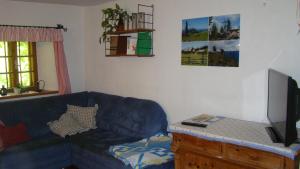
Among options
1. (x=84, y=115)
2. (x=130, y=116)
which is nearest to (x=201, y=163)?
(x=130, y=116)

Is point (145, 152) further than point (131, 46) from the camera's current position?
No

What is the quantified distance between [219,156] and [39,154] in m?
2.10

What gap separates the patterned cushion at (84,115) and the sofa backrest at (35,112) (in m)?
0.17

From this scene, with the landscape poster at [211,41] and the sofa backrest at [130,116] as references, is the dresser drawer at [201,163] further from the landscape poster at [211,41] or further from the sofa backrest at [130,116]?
the landscape poster at [211,41]

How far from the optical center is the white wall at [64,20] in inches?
156

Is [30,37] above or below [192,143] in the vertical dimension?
above

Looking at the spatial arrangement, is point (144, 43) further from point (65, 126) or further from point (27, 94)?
point (27, 94)

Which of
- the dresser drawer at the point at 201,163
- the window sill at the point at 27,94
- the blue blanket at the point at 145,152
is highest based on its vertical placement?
the window sill at the point at 27,94

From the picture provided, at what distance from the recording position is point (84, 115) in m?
4.02

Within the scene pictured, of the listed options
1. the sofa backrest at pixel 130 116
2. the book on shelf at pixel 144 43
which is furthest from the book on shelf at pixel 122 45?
the sofa backrest at pixel 130 116

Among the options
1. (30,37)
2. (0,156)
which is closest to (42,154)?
(0,156)

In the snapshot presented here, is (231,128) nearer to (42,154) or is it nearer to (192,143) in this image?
(192,143)

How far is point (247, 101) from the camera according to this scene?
108 inches

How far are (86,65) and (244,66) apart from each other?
2.87 m
